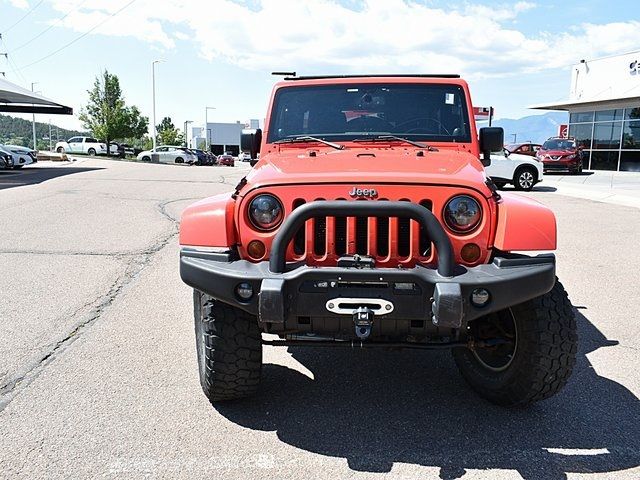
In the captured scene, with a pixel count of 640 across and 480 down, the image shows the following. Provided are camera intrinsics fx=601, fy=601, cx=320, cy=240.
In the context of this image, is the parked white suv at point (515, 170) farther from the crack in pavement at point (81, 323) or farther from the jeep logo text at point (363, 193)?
the jeep logo text at point (363, 193)

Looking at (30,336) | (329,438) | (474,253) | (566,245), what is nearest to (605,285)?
(566,245)

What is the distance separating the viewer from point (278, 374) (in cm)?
402

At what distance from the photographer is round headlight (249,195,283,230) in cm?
317

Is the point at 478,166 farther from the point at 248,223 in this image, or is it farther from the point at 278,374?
the point at 278,374

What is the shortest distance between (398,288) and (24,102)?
32.4 metres

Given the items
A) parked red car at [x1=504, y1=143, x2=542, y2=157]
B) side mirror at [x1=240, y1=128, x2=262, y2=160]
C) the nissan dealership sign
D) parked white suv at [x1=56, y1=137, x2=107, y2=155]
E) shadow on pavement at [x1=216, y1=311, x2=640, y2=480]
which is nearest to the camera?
shadow on pavement at [x1=216, y1=311, x2=640, y2=480]

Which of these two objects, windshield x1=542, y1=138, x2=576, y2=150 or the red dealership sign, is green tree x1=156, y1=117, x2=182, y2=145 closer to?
the red dealership sign

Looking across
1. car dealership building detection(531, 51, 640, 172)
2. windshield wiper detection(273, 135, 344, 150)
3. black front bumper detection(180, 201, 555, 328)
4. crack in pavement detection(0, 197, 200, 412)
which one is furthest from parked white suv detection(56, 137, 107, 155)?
black front bumper detection(180, 201, 555, 328)

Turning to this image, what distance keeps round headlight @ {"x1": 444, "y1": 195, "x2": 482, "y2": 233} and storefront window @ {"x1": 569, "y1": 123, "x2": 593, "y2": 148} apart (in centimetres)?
3101

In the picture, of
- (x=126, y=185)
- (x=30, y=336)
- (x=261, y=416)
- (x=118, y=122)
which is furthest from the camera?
(x=118, y=122)

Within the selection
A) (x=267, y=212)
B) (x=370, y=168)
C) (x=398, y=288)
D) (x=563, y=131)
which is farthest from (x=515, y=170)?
(x=563, y=131)

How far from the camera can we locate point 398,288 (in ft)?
9.39

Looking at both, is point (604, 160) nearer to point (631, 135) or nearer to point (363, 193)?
point (631, 135)

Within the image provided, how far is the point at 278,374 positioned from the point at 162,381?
750 millimetres
